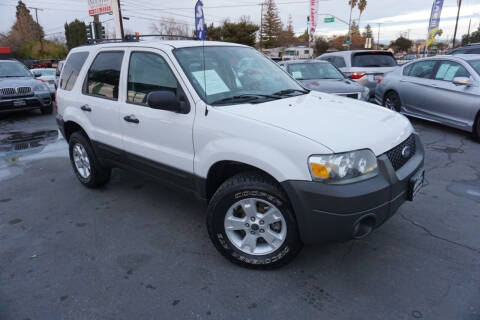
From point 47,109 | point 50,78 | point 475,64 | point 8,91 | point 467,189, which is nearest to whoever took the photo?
Answer: point 467,189

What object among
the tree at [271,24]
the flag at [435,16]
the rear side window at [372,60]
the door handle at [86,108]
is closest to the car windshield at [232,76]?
the door handle at [86,108]

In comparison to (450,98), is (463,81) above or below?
above

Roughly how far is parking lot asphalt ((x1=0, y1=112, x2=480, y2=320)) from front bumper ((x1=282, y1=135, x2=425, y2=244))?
0.50 meters

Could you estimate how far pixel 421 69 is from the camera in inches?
303

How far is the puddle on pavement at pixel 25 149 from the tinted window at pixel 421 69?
24.0ft

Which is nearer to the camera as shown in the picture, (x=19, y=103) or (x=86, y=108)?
(x=86, y=108)

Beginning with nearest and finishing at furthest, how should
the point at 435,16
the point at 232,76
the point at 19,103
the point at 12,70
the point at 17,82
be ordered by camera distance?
the point at 232,76 → the point at 19,103 → the point at 17,82 → the point at 12,70 → the point at 435,16

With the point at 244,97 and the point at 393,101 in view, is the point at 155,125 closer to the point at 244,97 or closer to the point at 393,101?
the point at 244,97

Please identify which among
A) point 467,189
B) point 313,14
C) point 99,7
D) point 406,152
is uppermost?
point 99,7

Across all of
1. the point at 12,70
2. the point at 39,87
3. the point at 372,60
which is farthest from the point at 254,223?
the point at 12,70

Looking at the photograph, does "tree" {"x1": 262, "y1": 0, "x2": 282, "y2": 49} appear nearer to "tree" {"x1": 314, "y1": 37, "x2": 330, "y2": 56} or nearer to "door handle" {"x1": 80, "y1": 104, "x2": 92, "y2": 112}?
"tree" {"x1": 314, "y1": 37, "x2": 330, "y2": 56}

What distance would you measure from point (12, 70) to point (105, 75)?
8495 millimetres

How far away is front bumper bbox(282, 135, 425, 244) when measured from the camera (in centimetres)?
233

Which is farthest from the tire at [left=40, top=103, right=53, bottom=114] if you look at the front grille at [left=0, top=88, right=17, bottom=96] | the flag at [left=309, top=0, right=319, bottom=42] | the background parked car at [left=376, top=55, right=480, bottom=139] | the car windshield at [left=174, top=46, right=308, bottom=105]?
the flag at [left=309, top=0, right=319, bottom=42]
